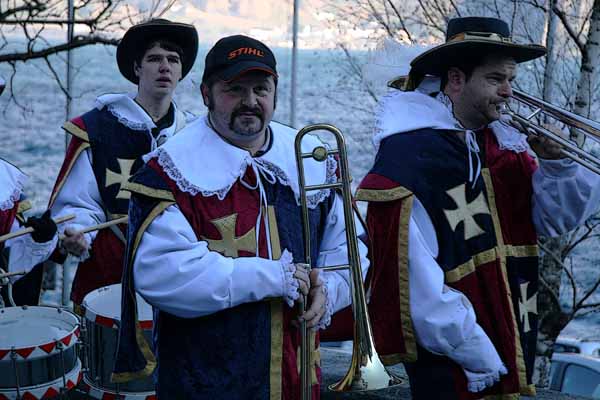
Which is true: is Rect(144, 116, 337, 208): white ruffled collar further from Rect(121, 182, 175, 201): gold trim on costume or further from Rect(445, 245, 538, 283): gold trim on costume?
Rect(445, 245, 538, 283): gold trim on costume

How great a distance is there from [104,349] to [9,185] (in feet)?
3.71

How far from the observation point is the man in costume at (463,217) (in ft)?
12.1

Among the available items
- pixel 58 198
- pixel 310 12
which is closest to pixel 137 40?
pixel 58 198

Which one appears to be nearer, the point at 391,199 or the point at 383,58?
the point at 391,199

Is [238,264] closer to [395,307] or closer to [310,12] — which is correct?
[395,307]

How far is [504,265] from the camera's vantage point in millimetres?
3873

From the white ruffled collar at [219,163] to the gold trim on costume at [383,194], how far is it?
36 centimetres

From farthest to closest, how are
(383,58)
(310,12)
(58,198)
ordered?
1. (310,12)
2. (58,198)
3. (383,58)

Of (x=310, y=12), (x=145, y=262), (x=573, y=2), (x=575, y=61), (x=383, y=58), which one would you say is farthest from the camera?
(x=310, y=12)

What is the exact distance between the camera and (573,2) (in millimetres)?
8031

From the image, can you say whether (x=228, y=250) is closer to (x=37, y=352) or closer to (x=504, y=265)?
(x=504, y=265)

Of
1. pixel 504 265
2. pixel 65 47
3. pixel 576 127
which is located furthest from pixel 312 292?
pixel 65 47

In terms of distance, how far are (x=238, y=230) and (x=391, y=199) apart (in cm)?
76

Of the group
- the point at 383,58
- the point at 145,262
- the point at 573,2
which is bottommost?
the point at 145,262
